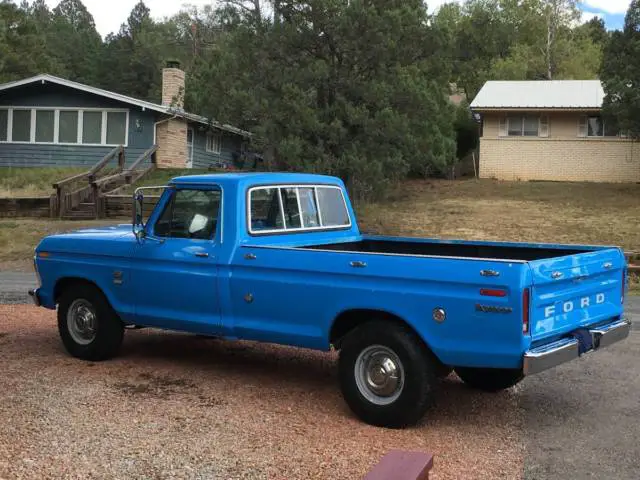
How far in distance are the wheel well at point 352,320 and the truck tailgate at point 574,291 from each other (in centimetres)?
93

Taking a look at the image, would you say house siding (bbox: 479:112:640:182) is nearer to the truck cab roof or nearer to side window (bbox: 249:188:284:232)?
the truck cab roof

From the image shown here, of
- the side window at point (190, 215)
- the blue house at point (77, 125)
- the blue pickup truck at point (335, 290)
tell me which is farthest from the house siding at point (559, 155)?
the side window at point (190, 215)

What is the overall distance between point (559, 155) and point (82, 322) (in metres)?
26.5

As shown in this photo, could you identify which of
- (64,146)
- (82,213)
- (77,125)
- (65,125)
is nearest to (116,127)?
(77,125)

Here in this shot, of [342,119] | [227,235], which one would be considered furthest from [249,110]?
[227,235]

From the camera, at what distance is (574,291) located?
554 centimetres

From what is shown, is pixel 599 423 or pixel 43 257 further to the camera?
pixel 43 257

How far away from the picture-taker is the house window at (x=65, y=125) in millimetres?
29531

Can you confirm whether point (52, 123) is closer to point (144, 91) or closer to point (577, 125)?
point (577, 125)

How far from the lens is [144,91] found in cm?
6162

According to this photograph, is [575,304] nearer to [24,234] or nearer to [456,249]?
[456,249]

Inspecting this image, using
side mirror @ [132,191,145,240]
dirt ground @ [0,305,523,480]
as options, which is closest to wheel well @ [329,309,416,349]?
dirt ground @ [0,305,523,480]

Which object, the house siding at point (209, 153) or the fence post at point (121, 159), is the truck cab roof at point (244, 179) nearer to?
the fence post at point (121, 159)

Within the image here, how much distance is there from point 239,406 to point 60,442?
58.4 inches
